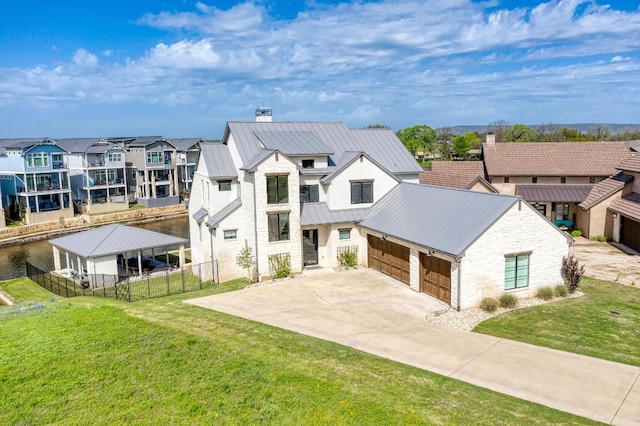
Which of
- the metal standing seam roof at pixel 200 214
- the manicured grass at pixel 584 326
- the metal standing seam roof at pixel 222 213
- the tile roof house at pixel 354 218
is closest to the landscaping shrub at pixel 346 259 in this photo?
the tile roof house at pixel 354 218

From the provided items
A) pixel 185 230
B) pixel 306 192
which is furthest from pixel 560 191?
pixel 185 230

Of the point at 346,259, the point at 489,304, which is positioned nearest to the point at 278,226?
the point at 346,259

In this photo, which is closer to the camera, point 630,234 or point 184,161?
point 630,234

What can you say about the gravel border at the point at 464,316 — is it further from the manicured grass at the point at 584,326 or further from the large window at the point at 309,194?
the large window at the point at 309,194

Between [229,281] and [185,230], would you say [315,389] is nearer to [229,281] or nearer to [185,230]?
[229,281]

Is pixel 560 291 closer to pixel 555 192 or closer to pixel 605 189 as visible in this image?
pixel 605 189

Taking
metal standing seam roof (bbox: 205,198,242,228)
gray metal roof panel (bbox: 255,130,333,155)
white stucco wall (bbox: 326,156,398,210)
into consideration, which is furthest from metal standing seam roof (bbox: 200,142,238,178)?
white stucco wall (bbox: 326,156,398,210)
